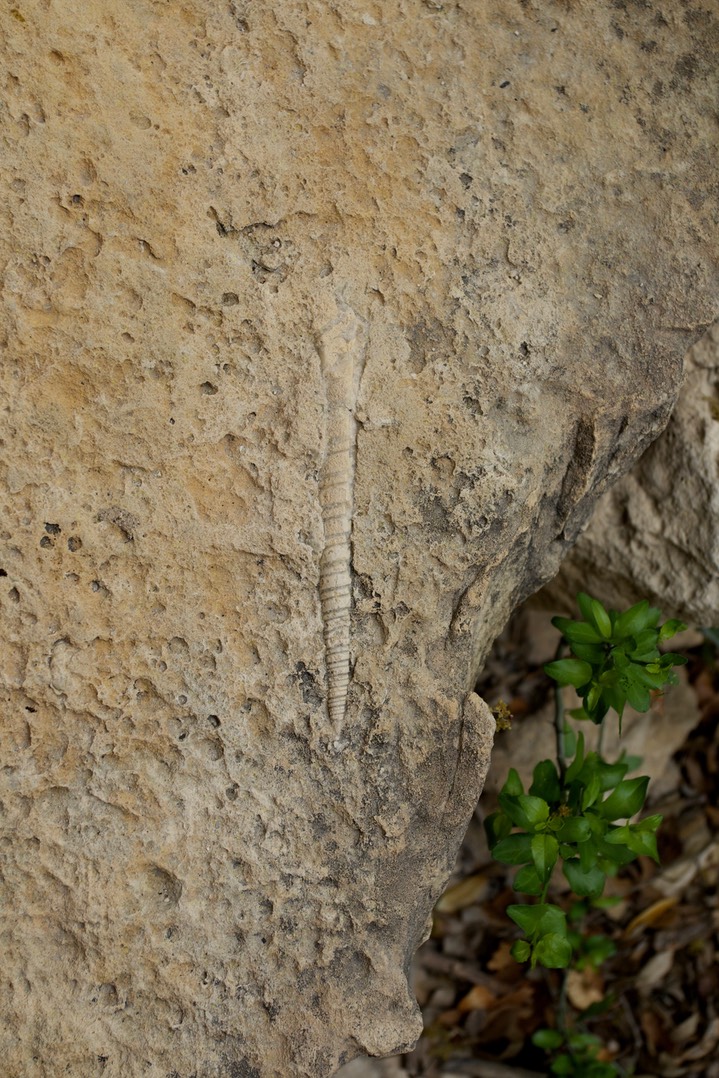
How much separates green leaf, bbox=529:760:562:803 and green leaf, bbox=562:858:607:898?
4.2 inches

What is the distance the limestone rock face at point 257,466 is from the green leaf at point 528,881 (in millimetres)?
198

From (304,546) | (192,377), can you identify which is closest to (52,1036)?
(304,546)

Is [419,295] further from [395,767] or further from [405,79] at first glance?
[395,767]

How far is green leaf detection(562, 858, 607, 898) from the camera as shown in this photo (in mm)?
1562

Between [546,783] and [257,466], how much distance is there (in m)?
0.74

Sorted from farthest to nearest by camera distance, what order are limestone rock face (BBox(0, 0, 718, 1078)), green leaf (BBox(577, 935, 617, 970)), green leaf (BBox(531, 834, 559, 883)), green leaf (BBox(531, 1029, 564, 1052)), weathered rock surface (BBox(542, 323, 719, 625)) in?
green leaf (BBox(577, 935, 617, 970)), green leaf (BBox(531, 1029, 564, 1052)), weathered rock surface (BBox(542, 323, 719, 625)), green leaf (BBox(531, 834, 559, 883)), limestone rock face (BBox(0, 0, 718, 1078))

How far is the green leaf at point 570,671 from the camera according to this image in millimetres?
1549

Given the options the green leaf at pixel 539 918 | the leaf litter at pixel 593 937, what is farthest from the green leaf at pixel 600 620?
the leaf litter at pixel 593 937

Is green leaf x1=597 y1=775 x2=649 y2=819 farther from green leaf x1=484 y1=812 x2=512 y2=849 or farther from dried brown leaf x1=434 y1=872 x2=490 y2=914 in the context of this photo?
dried brown leaf x1=434 y1=872 x2=490 y2=914

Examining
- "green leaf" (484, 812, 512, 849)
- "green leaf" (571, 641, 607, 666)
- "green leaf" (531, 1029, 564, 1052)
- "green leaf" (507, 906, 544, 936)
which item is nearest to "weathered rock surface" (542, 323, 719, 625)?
"green leaf" (571, 641, 607, 666)

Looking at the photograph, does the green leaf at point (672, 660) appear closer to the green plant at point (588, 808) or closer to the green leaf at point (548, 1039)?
the green plant at point (588, 808)

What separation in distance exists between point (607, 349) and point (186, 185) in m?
0.63

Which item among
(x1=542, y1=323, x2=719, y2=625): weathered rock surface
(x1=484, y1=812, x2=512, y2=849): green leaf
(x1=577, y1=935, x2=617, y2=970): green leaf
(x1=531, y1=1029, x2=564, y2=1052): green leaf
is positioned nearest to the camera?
(x1=484, y1=812, x2=512, y2=849): green leaf

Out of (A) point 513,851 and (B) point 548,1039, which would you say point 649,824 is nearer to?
(A) point 513,851
